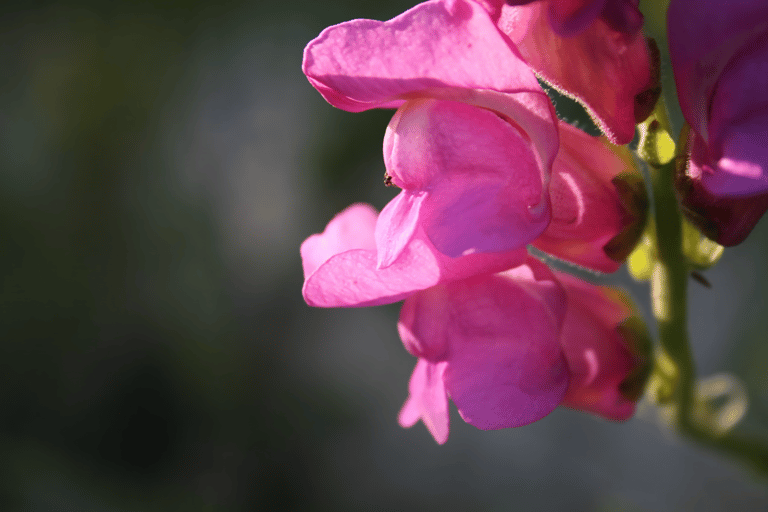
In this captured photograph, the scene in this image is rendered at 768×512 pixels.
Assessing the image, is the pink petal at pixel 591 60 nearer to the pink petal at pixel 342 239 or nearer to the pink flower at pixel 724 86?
the pink flower at pixel 724 86

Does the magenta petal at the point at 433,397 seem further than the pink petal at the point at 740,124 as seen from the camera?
Yes

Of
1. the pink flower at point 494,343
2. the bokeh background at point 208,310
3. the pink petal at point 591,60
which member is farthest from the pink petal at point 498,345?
the bokeh background at point 208,310

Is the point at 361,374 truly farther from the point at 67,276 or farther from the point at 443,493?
the point at 67,276

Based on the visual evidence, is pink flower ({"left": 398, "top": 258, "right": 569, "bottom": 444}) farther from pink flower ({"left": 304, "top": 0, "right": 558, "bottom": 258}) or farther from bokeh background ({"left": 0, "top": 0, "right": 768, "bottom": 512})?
bokeh background ({"left": 0, "top": 0, "right": 768, "bottom": 512})

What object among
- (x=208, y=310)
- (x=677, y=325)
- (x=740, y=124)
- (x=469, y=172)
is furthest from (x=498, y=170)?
(x=208, y=310)

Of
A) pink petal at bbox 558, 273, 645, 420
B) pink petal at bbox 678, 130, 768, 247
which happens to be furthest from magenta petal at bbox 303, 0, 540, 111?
pink petal at bbox 558, 273, 645, 420

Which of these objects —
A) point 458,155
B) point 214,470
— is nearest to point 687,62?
point 458,155
